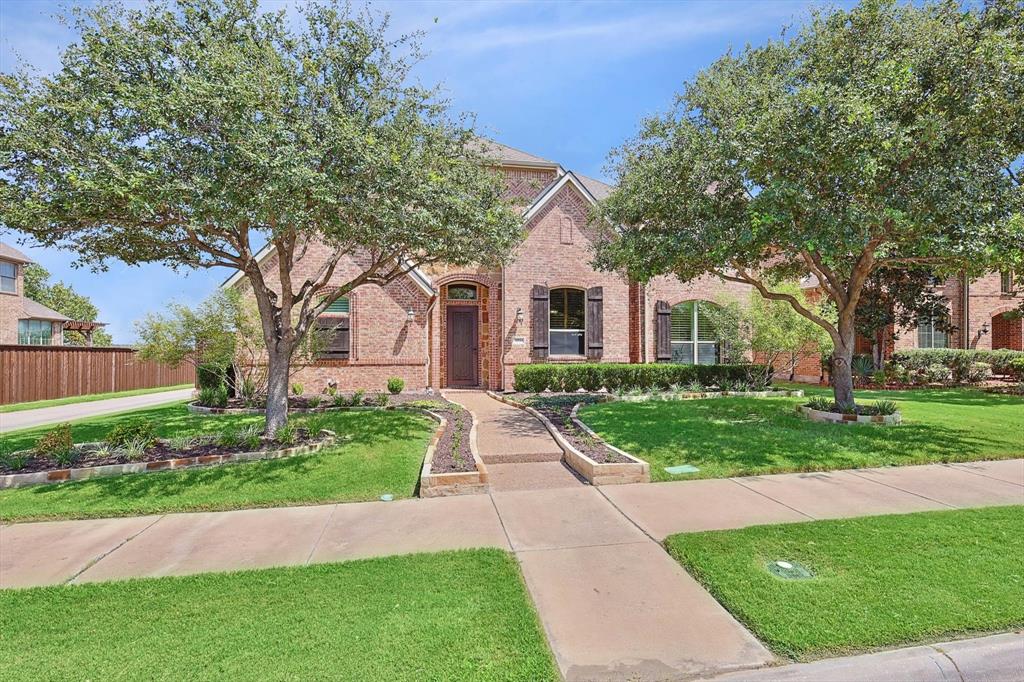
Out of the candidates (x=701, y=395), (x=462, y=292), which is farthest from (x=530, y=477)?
(x=462, y=292)

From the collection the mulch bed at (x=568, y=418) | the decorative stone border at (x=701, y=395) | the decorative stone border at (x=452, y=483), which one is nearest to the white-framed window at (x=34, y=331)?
the mulch bed at (x=568, y=418)

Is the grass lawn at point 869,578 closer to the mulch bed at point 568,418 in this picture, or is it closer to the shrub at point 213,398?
the mulch bed at point 568,418

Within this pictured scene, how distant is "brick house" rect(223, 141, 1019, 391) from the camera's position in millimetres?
14523

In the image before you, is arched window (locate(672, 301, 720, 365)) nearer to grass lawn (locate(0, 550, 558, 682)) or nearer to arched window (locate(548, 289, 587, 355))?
arched window (locate(548, 289, 587, 355))

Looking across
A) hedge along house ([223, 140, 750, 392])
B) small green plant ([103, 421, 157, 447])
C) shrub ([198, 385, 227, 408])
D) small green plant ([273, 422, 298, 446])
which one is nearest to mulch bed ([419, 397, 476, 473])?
small green plant ([273, 422, 298, 446])

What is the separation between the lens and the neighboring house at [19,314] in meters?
24.0

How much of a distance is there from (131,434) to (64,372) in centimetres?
1578

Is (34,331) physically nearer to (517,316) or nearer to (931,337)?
(517,316)

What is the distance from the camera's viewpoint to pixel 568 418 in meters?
9.82

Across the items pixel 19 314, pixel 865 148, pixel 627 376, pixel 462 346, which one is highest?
pixel 865 148

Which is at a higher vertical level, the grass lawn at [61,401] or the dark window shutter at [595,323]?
the dark window shutter at [595,323]

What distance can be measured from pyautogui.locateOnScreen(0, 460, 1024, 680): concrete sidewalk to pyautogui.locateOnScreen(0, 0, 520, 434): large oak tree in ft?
11.5

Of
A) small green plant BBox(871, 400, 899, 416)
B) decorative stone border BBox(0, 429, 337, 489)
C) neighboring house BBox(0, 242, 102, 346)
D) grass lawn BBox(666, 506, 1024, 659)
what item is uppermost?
neighboring house BBox(0, 242, 102, 346)

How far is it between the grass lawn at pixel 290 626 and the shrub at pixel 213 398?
9024 mm
